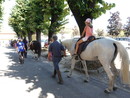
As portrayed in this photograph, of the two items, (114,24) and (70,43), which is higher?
(114,24)

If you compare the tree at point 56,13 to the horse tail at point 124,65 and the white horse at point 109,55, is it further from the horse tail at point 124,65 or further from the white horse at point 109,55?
the horse tail at point 124,65

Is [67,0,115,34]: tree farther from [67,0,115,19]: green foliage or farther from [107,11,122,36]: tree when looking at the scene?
[107,11,122,36]: tree

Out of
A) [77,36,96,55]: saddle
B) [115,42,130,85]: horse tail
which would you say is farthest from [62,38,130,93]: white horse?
[77,36,96,55]: saddle

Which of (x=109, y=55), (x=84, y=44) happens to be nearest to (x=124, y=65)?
(x=109, y=55)

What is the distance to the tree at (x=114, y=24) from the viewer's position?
64.7m

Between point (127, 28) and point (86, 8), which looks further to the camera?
point (127, 28)

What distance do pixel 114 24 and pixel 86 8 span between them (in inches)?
2256

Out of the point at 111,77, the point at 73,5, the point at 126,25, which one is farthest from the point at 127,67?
the point at 126,25

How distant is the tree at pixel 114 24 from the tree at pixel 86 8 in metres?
55.1

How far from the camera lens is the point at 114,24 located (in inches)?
2574

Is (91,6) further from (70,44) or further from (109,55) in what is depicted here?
(109,55)

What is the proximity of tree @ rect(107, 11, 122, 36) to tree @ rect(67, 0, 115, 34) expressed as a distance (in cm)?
5508

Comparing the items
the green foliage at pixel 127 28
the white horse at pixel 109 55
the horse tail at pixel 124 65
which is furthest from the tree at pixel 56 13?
the green foliage at pixel 127 28

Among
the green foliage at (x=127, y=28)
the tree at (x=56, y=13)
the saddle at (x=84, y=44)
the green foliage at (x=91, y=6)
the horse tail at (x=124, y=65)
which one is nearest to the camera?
the horse tail at (x=124, y=65)
